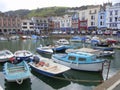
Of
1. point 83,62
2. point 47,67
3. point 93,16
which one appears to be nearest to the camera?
point 47,67

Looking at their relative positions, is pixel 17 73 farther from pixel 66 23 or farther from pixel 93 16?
pixel 66 23

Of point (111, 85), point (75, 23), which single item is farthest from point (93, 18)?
point (111, 85)

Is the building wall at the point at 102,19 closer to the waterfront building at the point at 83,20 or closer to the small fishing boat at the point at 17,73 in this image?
the waterfront building at the point at 83,20

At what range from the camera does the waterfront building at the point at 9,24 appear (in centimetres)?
10691

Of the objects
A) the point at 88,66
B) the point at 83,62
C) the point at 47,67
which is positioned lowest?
the point at 88,66

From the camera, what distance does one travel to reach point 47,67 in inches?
890

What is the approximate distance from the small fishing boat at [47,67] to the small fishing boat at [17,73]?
2145 millimetres

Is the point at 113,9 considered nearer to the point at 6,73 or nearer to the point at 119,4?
the point at 119,4

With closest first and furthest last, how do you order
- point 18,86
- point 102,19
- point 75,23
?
point 18,86, point 102,19, point 75,23

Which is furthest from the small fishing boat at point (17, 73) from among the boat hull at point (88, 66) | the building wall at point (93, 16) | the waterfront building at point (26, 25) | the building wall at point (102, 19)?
the waterfront building at point (26, 25)

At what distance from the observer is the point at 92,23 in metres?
89.4

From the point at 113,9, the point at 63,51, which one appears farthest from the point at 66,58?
the point at 113,9

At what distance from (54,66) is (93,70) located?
4.91 m

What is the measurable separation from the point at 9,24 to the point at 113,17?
2341 inches
